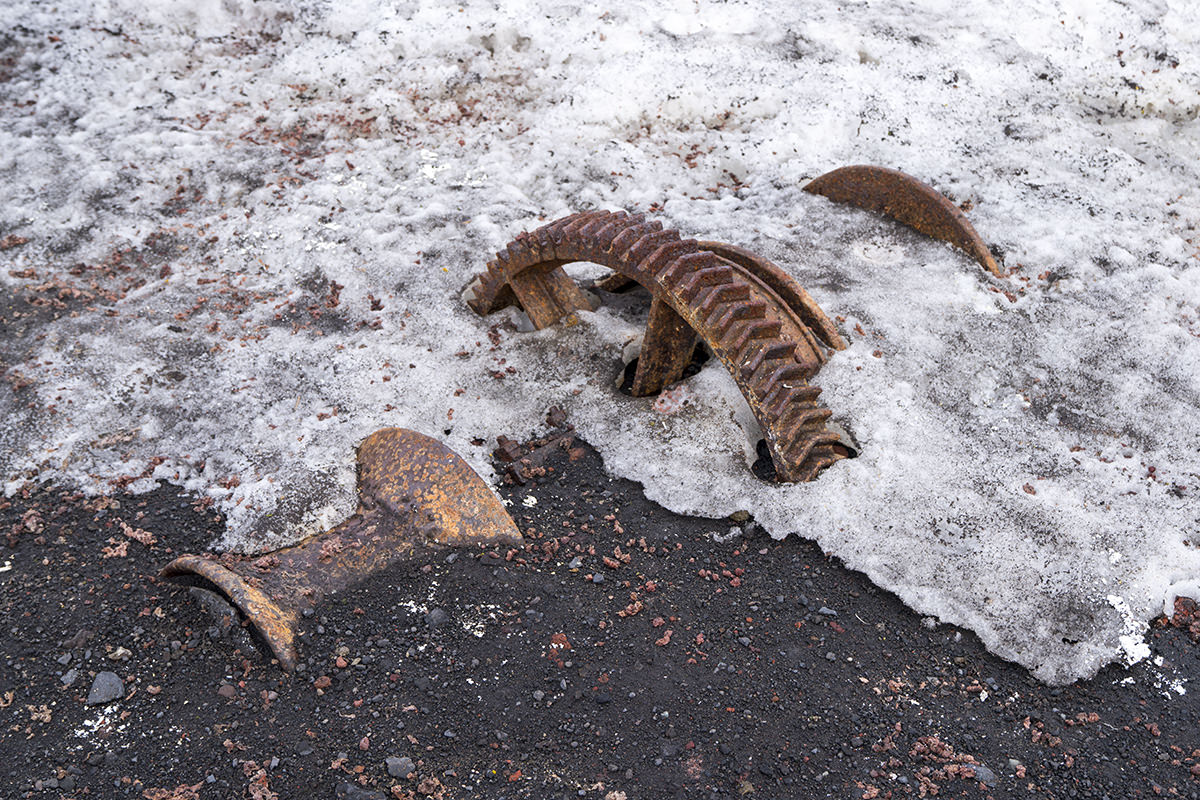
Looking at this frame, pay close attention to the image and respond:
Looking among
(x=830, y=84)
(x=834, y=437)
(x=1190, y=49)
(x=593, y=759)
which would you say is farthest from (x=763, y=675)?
(x=1190, y=49)

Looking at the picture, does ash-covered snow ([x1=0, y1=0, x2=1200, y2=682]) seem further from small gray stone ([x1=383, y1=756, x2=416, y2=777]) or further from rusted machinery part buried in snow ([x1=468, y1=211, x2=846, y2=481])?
small gray stone ([x1=383, y1=756, x2=416, y2=777])

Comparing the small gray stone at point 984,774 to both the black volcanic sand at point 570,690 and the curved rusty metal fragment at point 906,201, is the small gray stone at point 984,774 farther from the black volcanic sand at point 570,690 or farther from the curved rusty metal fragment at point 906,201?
the curved rusty metal fragment at point 906,201

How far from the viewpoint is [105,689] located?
295cm

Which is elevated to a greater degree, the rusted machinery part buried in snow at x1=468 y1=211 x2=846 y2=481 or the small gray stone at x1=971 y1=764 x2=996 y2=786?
the rusted machinery part buried in snow at x1=468 y1=211 x2=846 y2=481

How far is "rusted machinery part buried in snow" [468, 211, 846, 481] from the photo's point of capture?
11.4 ft

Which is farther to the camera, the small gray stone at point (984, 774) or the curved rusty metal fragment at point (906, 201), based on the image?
the curved rusty metal fragment at point (906, 201)

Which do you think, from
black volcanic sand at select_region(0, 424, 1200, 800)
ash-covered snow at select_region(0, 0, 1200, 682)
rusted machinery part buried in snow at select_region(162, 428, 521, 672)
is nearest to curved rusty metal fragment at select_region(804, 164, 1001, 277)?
ash-covered snow at select_region(0, 0, 1200, 682)

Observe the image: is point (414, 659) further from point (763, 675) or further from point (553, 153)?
point (553, 153)

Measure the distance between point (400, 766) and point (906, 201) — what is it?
13.5 ft

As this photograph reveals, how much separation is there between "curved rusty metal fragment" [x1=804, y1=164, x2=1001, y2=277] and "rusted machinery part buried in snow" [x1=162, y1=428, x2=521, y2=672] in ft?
10.3

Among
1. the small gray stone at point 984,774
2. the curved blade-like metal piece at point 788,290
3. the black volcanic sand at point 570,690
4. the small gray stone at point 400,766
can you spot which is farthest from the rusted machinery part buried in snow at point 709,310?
the small gray stone at point 400,766

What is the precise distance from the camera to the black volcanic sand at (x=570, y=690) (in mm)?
2674

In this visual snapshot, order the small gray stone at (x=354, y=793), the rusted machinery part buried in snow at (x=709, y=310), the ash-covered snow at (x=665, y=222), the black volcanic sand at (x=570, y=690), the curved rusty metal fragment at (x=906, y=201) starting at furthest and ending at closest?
the curved rusty metal fragment at (x=906, y=201) < the ash-covered snow at (x=665, y=222) < the rusted machinery part buried in snow at (x=709, y=310) < the black volcanic sand at (x=570, y=690) < the small gray stone at (x=354, y=793)

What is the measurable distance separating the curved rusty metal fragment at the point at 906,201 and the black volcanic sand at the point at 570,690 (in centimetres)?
239
